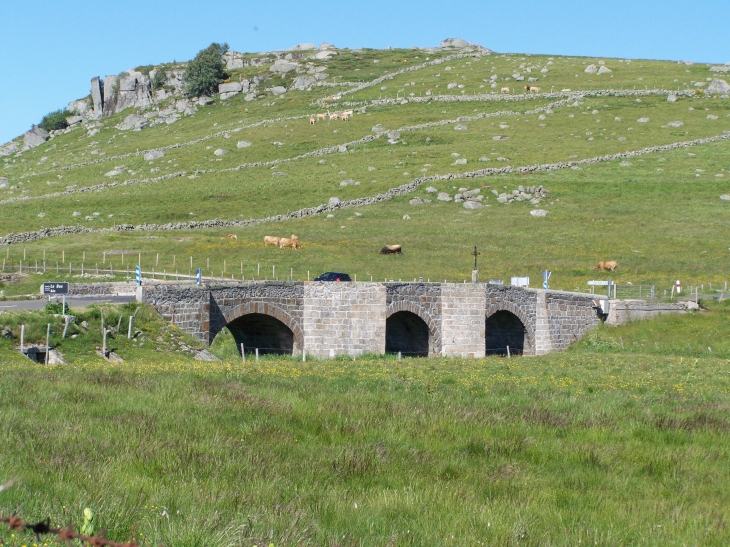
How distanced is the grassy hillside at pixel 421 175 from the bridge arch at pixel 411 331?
307 inches

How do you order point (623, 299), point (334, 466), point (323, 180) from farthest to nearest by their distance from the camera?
point (323, 180) → point (623, 299) → point (334, 466)

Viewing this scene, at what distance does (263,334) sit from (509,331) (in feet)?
48.7

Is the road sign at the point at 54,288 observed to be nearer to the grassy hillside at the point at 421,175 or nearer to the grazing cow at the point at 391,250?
the grassy hillside at the point at 421,175

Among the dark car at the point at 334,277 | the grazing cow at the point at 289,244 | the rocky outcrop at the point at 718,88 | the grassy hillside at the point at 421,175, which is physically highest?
the rocky outcrop at the point at 718,88

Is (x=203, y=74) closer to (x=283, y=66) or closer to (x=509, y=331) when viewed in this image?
(x=283, y=66)

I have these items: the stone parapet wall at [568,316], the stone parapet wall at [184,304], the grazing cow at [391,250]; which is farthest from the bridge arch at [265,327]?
the grazing cow at [391,250]

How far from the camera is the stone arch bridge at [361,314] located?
1305 inches

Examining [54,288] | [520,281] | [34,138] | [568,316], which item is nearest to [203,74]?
[34,138]

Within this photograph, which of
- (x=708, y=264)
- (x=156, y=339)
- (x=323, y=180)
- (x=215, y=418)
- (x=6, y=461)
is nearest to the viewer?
(x=6, y=461)

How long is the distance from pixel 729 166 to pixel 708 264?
33.0 meters

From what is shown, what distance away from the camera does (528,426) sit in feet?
45.6

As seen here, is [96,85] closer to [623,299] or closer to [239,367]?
[623,299]

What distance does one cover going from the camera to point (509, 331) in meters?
47.1

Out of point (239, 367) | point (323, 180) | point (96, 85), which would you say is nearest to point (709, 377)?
point (239, 367)
